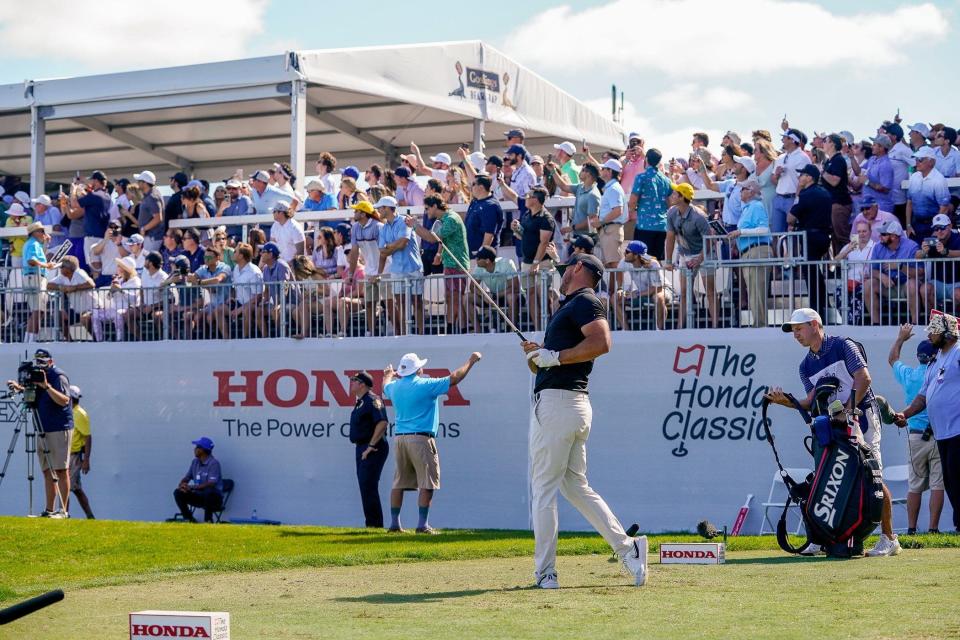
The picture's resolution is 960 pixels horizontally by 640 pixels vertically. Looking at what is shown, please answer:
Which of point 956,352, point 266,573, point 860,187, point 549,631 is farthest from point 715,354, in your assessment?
point 549,631

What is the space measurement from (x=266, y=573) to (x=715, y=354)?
23.7 ft

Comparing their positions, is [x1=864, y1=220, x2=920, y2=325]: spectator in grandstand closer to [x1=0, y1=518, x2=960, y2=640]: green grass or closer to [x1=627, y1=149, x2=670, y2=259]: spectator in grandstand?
[x1=627, y1=149, x2=670, y2=259]: spectator in grandstand

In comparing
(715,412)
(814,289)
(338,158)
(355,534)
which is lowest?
(355,534)

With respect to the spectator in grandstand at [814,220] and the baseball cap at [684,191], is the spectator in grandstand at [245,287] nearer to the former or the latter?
the baseball cap at [684,191]

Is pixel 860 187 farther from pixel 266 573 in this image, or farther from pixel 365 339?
pixel 266 573

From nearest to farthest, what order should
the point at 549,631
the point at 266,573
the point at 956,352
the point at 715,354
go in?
the point at 549,631 < the point at 266,573 < the point at 956,352 < the point at 715,354

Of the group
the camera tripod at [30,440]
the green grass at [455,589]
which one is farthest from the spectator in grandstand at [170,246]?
the green grass at [455,589]

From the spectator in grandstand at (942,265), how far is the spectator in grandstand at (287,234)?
854 centimetres

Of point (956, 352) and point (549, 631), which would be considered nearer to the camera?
point (549, 631)

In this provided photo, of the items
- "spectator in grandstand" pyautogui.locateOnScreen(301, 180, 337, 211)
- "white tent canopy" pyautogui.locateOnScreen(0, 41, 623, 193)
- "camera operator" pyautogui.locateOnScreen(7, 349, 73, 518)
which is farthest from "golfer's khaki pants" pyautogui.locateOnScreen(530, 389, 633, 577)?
"white tent canopy" pyautogui.locateOnScreen(0, 41, 623, 193)

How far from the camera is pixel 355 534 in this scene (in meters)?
15.3

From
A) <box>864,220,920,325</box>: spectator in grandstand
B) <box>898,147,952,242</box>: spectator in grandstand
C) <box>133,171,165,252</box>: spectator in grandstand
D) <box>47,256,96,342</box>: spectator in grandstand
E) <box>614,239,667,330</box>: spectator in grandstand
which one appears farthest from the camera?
<box>133,171,165,252</box>: spectator in grandstand

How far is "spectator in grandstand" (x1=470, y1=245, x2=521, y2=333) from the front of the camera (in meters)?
17.3

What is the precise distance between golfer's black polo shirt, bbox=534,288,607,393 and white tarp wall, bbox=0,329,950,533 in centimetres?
755
